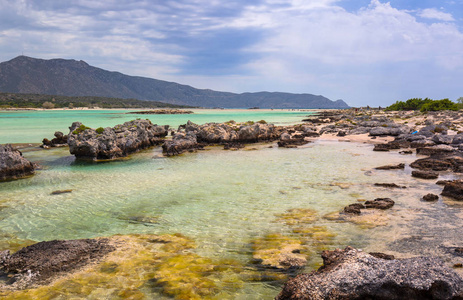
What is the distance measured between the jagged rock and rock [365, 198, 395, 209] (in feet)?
55.7

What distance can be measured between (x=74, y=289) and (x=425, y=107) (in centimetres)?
8000

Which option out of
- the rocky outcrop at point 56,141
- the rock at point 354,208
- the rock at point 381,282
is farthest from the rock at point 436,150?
the rocky outcrop at point 56,141

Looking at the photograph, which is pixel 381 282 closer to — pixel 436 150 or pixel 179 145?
pixel 436 150

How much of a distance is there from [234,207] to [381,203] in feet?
16.5

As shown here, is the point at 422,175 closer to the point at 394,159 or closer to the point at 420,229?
the point at 394,159

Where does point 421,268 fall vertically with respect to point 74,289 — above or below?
above

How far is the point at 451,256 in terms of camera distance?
6277mm

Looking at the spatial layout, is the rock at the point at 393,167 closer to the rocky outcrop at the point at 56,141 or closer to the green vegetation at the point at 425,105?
the rocky outcrop at the point at 56,141

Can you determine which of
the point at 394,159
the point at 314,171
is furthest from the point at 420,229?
the point at 394,159

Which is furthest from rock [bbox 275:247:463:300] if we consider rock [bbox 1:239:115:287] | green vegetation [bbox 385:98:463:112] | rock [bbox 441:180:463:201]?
green vegetation [bbox 385:98:463:112]

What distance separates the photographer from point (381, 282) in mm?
4113

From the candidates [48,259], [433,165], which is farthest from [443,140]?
[48,259]

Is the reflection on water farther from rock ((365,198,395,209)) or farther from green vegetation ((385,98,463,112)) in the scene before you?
green vegetation ((385,98,463,112))

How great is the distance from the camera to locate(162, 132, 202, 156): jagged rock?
964 inches
